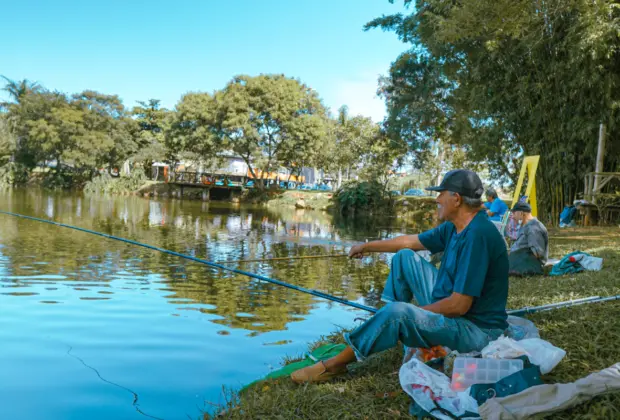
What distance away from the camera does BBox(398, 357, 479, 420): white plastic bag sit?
2.24m

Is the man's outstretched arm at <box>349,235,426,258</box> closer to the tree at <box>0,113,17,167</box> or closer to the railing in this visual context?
the railing

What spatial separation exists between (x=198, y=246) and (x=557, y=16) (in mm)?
9471

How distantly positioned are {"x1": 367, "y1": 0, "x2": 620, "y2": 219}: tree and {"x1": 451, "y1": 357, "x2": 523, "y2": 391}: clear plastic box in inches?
290

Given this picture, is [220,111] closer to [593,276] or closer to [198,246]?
[198,246]


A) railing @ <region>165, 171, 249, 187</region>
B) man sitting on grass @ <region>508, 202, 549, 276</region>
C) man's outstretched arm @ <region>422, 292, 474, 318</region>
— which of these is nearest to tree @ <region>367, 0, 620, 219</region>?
man sitting on grass @ <region>508, 202, 549, 276</region>

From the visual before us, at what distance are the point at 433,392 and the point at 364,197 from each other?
26.1m

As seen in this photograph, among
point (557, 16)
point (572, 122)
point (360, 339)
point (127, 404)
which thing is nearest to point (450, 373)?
point (360, 339)

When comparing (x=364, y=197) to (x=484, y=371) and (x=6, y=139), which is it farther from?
(x=6, y=139)

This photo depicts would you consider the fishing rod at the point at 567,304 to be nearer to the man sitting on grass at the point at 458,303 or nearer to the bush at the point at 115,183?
the man sitting on grass at the point at 458,303

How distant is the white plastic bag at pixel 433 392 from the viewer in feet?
7.35

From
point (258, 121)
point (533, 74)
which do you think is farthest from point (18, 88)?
point (533, 74)

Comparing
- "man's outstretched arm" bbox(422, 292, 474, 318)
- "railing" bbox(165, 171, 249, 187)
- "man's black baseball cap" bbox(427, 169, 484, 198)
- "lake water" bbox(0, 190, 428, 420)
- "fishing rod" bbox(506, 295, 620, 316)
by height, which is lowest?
"lake water" bbox(0, 190, 428, 420)

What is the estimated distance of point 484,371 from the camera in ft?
7.77

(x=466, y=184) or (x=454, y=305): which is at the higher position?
(x=466, y=184)
